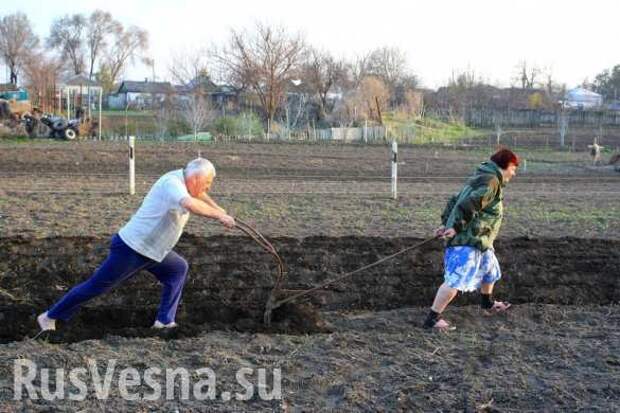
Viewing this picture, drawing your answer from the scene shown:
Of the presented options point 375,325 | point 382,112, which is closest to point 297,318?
point 375,325

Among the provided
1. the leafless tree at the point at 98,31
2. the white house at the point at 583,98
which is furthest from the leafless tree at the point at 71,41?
the white house at the point at 583,98

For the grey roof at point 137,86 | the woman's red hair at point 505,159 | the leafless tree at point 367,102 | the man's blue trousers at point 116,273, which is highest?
the grey roof at point 137,86

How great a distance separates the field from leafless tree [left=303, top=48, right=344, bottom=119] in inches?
1553

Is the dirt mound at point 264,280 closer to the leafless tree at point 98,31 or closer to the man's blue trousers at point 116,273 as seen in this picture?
the man's blue trousers at point 116,273

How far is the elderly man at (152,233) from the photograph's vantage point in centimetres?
563

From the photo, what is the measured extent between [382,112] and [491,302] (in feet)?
137

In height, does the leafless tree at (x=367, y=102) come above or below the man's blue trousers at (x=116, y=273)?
above

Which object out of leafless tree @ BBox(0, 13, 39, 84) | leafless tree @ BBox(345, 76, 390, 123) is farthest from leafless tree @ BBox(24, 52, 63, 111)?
leafless tree @ BBox(345, 76, 390, 123)

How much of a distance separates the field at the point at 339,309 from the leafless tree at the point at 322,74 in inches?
1553

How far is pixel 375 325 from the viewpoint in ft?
21.6

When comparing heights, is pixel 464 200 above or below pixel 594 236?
above

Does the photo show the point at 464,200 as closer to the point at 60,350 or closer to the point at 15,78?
the point at 60,350

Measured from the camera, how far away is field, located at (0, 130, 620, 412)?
Result: 5.02 meters

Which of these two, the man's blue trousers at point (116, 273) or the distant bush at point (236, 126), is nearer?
the man's blue trousers at point (116, 273)
